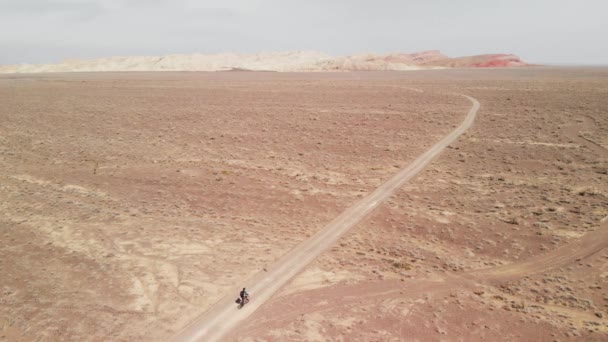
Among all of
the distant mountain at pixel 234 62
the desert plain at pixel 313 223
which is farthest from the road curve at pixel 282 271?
the distant mountain at pixel 234 62

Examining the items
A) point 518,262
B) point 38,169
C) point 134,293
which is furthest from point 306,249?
point 38,169

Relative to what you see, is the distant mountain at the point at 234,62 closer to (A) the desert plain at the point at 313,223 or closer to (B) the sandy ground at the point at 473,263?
(A) the desert plain at the point at 313,223

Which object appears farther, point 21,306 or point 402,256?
point 402,256

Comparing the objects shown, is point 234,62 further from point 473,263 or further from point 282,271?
point 473,263

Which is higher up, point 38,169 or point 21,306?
point 38,169

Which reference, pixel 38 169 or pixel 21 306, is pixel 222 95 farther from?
pixel 21 306

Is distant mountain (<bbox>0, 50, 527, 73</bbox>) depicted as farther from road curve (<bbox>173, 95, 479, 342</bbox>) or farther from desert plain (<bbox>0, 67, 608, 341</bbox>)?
road curve (<bbox>173, 95, 479, 342</bbox>)
